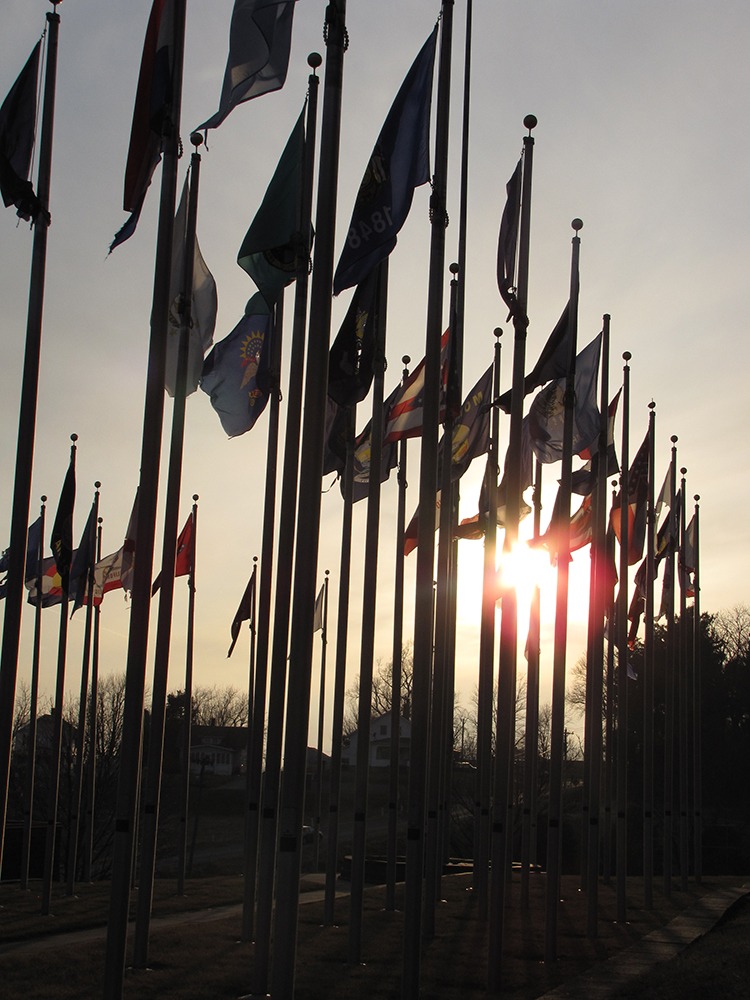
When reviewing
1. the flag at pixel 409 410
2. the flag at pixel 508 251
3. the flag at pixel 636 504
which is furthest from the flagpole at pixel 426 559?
the flag at pixel 636 504

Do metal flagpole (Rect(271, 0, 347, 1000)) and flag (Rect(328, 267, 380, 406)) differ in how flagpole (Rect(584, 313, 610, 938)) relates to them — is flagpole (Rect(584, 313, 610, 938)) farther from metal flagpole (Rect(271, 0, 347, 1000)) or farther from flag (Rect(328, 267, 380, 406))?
metal flagpole (Rect(271, 0, 347, 1000))

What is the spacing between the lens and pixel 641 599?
3155 cm

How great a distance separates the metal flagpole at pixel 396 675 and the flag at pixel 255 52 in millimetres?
10392

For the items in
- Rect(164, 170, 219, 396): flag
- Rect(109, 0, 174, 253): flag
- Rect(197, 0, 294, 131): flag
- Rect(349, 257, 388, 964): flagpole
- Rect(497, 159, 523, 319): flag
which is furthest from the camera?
Rect(164, 170, 219, 396): flag

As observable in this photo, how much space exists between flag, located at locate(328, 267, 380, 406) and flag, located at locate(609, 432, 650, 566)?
43.3 ft

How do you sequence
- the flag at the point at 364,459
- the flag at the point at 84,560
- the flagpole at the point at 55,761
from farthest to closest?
the flag at the point at 84,560 → the flagpole at the point at 55,761 → the flag at the point at 364,459

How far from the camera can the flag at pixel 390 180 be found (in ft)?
42.4

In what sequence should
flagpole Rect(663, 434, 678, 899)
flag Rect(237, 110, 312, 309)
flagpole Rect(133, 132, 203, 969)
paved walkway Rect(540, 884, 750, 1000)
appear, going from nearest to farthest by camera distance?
flag Rect(237, 110, 312, 309)
paved walkway Rect(540, 884, 750, 1000)
flagpole Rect(133, 132, 203, 969)
flagpole Rect(663, 434, 678, 899)

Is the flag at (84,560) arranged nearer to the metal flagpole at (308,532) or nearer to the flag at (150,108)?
the flag at (150,108)

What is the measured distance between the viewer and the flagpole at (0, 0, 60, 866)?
13438 millimetres

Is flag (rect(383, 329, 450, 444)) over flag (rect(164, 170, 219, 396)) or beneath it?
beneath

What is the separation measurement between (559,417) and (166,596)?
26.3ft

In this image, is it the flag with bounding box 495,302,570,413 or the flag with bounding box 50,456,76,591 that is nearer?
the flag with bounding box 495,302,570,413

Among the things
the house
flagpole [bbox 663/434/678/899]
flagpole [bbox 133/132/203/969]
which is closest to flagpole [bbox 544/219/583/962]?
flagpole [bbox 133/132/203/969]
